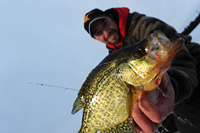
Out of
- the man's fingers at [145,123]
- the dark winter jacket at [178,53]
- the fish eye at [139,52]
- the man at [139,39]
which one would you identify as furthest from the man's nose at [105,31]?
the man's fingers at [145,123]

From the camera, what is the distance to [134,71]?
124 cm

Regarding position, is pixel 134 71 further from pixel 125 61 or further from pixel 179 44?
pixel 179 44

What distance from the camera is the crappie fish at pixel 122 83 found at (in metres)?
1.13

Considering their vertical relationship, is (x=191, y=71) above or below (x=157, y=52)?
below

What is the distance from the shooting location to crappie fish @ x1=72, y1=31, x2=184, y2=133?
1.13 metres

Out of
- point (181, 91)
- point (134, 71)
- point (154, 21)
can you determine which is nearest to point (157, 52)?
point (134, 71)

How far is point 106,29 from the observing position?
135 inches

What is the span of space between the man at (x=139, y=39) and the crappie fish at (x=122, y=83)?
169 millimetres

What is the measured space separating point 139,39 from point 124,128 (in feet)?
7.96

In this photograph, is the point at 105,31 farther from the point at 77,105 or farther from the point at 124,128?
the point at 124,128

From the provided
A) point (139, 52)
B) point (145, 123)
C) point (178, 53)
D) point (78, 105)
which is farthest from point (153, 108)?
point (178, 53)

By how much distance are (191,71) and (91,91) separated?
199 centimetres

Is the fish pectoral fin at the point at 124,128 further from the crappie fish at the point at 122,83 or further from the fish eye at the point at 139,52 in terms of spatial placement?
the fish eye at the point at 139,52

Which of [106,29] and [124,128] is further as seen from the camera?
[106,29]
